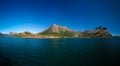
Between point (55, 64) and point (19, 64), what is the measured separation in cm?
910

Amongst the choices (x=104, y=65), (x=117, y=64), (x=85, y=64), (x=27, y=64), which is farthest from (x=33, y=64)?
(x=117, y=64)

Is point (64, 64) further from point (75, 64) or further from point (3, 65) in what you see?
point (3, 65)

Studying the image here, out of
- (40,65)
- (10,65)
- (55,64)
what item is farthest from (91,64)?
(10,65)

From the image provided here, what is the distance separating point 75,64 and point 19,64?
46.8ft

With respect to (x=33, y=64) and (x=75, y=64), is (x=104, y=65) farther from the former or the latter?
(x=33, y=64)

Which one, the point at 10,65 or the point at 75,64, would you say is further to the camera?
the point at 75,64

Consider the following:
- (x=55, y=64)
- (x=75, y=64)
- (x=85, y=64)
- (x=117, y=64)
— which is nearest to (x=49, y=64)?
(x=55, y=64)

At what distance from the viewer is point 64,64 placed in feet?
130

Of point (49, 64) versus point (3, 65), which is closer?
point (3, 65)

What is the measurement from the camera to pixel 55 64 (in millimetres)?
39625

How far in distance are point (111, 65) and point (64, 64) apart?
39.0 feet

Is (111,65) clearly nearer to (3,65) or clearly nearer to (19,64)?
(19,64)

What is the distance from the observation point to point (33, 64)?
128ft

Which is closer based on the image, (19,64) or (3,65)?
(3,65)
